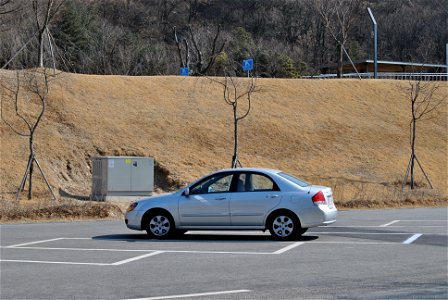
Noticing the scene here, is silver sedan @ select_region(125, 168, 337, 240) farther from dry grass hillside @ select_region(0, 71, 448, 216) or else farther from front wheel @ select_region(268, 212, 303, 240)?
dry grass hillside @ select_region(0, 71, 448, 216)

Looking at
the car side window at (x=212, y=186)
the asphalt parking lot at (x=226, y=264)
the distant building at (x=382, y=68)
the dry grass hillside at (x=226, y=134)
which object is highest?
the distant building at (x=382, y=68)

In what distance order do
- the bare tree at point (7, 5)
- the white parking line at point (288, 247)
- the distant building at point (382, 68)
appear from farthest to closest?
the distant building at point (382, 68), the bare tree at point (7, 5), the white parking line at point (288, 247)

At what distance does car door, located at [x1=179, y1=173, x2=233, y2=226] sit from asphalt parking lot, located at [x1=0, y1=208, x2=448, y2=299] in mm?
417

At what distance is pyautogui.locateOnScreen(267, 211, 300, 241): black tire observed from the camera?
14781 millimetres

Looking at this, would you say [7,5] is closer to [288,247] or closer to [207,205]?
[207,205]

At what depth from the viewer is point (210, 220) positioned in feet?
49.6

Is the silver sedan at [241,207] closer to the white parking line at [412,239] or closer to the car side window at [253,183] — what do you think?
the car side window at [253,183]

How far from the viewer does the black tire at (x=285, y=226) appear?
14781 millimetres

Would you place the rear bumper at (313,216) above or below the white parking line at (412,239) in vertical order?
above

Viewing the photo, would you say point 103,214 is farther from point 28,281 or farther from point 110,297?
point 110,297

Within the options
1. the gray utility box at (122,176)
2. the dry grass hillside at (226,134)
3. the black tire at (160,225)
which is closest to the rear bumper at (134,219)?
the black tire at (160,225)

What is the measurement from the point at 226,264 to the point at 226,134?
76.6 ft

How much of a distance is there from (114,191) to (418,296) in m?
17.5

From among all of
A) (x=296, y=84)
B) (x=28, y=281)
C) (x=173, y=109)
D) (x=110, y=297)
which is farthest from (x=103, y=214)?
(x=296, y=84)
